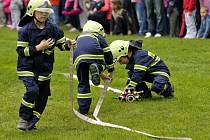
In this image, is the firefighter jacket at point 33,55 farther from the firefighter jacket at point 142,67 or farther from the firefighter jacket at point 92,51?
the firefighter jacket at point 142,67

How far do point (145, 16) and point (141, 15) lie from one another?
14 centimetres

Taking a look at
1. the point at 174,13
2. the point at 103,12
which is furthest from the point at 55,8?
the point at 174,13

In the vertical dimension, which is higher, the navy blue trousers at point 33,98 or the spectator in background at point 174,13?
the navy blue trousers at point 33,98

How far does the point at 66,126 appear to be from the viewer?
10086 millimetres

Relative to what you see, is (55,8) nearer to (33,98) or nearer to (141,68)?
(141,68)

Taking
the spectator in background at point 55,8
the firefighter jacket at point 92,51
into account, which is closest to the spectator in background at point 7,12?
the spectator in background at point 55,8

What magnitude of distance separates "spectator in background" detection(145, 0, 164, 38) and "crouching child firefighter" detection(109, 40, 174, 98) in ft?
26.4

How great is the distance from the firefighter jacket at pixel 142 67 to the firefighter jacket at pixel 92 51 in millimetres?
746

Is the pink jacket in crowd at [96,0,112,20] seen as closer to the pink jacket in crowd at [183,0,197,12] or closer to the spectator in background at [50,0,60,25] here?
the spectator in background at [50,0,60,25]

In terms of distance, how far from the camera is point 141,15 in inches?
821

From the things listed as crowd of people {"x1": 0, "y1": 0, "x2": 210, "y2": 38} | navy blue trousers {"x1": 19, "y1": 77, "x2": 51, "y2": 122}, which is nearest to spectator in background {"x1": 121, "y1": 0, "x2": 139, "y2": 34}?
crowd of people {"x1": 0, "y1": 0, "x2": 210, "y2": 38}

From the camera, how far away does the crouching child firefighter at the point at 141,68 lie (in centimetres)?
1179

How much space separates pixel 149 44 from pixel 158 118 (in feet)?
27.3

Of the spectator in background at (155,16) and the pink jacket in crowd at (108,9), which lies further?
the pink jacket in crowd at (108,9)
